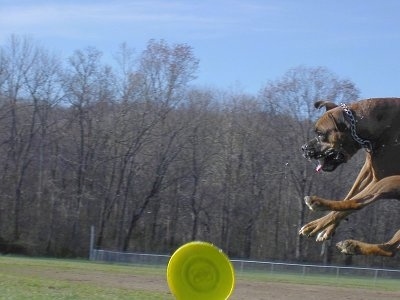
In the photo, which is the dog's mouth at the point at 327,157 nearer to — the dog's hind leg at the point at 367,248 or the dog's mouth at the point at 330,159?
the dog's mouth at the point at 330,159

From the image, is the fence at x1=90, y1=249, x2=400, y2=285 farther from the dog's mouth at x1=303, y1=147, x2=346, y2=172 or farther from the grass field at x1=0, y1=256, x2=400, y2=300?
the dog's mouth at x1=303, y1=147, x2=346, y2=172

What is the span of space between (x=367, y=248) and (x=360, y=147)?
0.89 metres

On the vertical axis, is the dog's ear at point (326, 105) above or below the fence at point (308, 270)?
above

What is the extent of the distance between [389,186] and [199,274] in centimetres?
418

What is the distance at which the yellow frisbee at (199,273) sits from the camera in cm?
1015

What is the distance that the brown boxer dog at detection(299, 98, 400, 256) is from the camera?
6.70 metres

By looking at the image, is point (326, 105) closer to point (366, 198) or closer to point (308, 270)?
point (366, 198)

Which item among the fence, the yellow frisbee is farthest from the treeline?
the yellow frisbee

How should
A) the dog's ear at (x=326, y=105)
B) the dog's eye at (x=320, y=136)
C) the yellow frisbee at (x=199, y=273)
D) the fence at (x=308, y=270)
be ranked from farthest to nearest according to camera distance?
the fence at (x=308, y=270), the yellow frisbee at (x=199, y=273), the dog's ear at (x=326, y=105), the dog's eye at (x=320, y=136)

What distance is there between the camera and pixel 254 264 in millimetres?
42688

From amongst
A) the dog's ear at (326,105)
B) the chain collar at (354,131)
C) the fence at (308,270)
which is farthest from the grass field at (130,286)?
the chain collar at (354,131)

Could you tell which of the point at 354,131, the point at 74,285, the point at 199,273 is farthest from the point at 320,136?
the point at 74,285

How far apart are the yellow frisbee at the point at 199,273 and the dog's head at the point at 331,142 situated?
3234mm

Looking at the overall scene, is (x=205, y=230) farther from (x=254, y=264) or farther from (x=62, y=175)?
(x=254, y=264)
